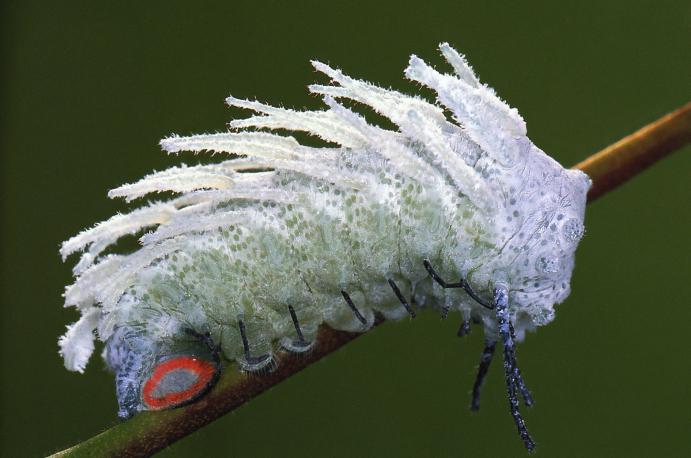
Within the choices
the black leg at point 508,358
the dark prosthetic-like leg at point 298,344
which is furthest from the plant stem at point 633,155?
the dark prosthetic-like leg at point 298,344

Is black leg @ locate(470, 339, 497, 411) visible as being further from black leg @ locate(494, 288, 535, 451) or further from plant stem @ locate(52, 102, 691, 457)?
plant stem @ locate(52, 102, 691, 457)

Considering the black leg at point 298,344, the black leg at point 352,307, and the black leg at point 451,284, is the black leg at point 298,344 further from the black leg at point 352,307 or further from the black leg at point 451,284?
the black leg at point 451,284

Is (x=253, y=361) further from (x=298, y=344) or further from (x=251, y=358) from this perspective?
(x=298, y=344)

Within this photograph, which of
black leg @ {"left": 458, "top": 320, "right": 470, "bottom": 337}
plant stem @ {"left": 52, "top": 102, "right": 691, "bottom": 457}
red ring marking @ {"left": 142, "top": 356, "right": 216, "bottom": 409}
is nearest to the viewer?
plant stem @ {"left": 52, "top": 102, "right": 691, "bottom": 457}

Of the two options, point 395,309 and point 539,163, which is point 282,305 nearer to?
point 395,309

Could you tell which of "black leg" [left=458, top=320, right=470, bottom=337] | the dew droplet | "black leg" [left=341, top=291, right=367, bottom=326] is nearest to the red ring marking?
"black leg" [left=341, top=291, right=367, bottom=326]

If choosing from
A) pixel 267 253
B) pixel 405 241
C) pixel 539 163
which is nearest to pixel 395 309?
pixel 405 241
